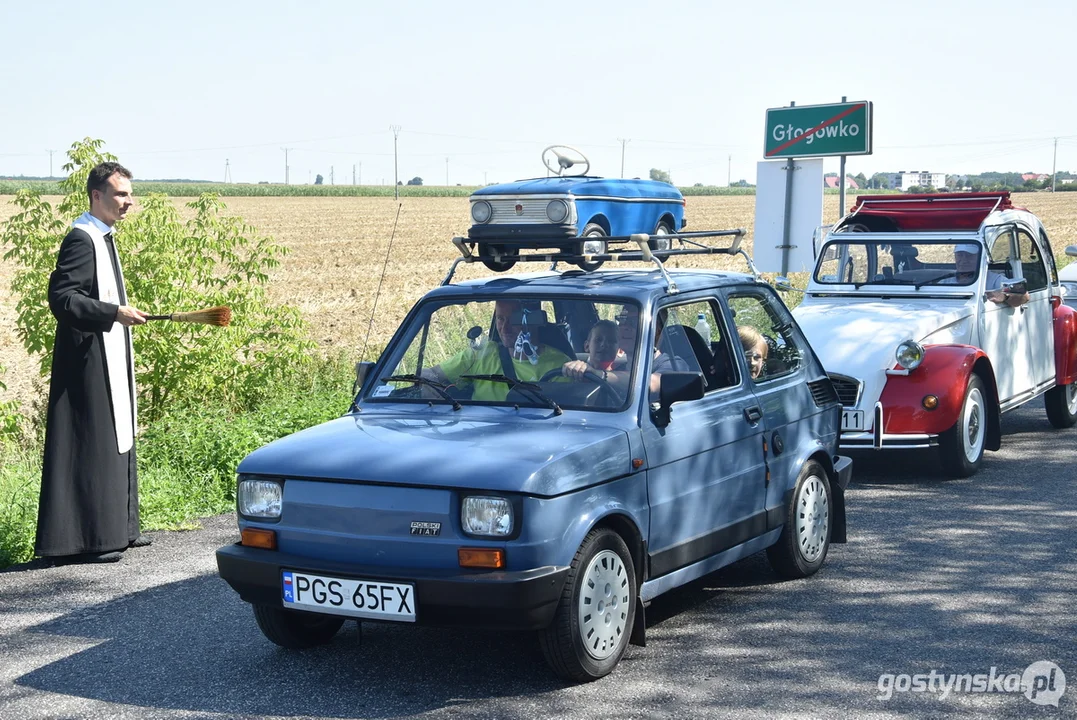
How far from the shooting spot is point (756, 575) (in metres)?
7.21

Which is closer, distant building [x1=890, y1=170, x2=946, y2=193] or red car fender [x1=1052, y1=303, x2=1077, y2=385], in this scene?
red car fender [x1=1052, y1=303, x2=1077, y2=385]

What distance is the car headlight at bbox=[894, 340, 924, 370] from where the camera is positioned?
391 inches

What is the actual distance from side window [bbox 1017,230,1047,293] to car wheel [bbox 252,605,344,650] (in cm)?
810

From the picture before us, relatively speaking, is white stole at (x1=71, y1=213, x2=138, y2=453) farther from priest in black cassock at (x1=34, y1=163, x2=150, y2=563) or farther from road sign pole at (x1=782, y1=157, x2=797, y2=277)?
road sign pole at (x1=782, y1=157, x2=797, y2=277)

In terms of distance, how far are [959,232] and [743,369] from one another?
17.5 feet

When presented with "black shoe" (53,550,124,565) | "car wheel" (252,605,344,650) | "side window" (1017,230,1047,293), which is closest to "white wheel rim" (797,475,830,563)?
"car wheel" (252,605,344,650)

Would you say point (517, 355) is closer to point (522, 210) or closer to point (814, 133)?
point (522, 210)

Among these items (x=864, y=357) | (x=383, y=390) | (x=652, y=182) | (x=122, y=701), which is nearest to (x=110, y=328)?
(x=383, y=390)

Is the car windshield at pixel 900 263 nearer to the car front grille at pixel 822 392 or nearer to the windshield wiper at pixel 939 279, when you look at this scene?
the windshield wiper at pixel 939 279

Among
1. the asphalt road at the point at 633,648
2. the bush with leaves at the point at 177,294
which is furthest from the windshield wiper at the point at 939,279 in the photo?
the bush with leaves at the point at 177,294

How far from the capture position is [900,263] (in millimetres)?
11523

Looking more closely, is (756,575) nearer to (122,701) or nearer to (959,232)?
(122,701)

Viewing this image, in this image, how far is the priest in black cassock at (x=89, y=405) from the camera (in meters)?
7.23

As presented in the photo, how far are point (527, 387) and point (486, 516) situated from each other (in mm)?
1089
